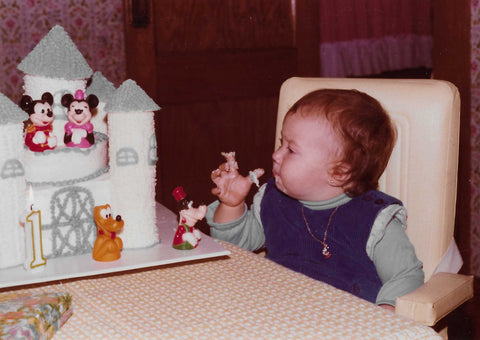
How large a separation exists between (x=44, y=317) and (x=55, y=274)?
0.23 meters

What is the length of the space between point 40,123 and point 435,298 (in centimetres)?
72

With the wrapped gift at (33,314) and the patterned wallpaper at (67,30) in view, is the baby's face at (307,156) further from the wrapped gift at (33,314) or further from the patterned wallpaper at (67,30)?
the patterned wallpaper at (67,30)

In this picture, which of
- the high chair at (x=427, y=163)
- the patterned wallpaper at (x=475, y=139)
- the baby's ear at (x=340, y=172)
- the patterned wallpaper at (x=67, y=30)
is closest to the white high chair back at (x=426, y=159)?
the high chair at (x=427, y=163)

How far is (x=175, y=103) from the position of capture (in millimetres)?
3229

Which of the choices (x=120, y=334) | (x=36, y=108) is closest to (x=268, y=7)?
(x=36, y=108)

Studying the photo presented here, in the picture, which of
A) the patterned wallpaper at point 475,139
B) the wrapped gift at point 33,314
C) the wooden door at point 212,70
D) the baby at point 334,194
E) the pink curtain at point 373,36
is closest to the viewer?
the wrapped gift at point 33,314

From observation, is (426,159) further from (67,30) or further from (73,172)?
(67,30)

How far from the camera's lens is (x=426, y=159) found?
1.39 meters

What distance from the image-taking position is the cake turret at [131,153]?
3.86 feet

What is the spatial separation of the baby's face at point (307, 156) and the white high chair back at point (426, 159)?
5.4 inches

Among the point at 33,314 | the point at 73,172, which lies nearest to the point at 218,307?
the point at 33,314

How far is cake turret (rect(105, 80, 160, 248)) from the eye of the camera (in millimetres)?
1176

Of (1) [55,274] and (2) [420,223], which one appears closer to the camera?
(1) [55,274]

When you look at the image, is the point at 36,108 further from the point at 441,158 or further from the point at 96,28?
the point at 96,28
